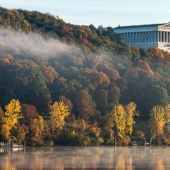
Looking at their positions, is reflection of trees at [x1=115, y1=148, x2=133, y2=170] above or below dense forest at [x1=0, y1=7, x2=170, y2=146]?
below

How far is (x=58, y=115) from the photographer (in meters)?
171

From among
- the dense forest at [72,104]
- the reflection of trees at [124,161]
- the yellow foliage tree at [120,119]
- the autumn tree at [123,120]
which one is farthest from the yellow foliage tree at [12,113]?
the autumn tree at [123,120]

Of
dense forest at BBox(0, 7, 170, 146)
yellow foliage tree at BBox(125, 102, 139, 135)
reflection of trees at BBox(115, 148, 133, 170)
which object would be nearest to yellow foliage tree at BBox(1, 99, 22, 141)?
dense forest at BBox(0, 7, 170, 146)

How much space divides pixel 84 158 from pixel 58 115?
103ft

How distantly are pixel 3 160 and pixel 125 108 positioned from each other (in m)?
51.8

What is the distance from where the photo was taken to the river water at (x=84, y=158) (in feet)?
424

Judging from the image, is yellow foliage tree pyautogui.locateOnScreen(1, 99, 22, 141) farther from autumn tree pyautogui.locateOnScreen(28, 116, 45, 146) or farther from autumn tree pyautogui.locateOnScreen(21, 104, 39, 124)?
autumn tree pyautogui.locateOnScreen(28, 116, 45, 146)

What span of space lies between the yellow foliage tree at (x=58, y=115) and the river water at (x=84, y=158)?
6929 millimetres

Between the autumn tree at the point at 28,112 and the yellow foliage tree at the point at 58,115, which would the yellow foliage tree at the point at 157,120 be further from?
the autumn tree at the point at 28,112

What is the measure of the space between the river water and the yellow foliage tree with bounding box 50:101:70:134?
6.93 m

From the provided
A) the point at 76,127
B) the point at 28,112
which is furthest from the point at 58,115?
the point at 28,112

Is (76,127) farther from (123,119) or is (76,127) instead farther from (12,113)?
(12,113)

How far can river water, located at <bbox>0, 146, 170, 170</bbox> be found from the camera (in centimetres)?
12938

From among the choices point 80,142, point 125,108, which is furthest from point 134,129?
point 80,142
